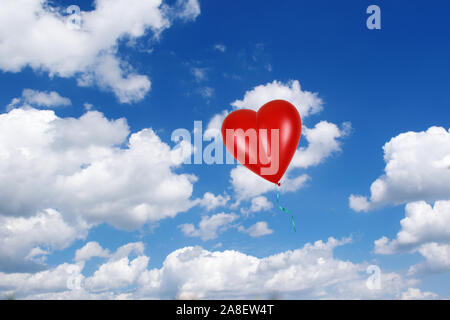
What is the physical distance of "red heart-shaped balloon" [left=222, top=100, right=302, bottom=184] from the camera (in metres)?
14.2

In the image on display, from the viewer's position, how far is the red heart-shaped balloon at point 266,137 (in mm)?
14172

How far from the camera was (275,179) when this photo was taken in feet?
47.3

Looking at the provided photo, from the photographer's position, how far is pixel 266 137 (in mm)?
14352
